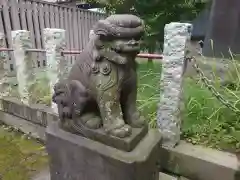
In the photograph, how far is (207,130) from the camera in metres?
2.03

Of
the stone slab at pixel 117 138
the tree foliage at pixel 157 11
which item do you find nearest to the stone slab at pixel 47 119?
the stone slab at pixel 117 138

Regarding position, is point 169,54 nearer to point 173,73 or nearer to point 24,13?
point 173,73

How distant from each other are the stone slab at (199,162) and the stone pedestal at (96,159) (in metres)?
0.32

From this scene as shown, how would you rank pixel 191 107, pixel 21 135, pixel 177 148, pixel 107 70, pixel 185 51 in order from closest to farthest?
pixel 107 70 < pixel 185 51 < pixel 177 148 < pixel 191 107 < pixel 21 135

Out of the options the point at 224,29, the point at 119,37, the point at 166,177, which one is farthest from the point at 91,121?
the point at 224,29

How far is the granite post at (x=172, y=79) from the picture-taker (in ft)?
5.64

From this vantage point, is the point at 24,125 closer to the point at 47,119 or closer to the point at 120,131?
the point at 47,119

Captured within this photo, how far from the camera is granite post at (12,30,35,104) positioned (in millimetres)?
2634

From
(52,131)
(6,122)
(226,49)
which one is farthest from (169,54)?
(6,122)

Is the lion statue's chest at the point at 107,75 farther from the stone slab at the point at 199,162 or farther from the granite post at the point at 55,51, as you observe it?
the granite post at the point at 55,51

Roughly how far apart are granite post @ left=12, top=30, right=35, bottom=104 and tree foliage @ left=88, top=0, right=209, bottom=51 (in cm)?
264

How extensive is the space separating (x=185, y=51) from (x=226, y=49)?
1.80 meters

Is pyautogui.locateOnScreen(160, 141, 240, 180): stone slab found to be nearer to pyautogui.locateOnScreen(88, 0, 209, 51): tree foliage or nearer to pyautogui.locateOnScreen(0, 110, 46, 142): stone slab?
pyautogui.locateOnScreen(0, 110, 46, 142): stone slab

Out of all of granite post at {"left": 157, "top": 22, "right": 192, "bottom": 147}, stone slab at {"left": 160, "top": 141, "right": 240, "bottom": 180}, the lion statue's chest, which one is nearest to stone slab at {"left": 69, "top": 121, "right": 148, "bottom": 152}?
the lion statue's chest
